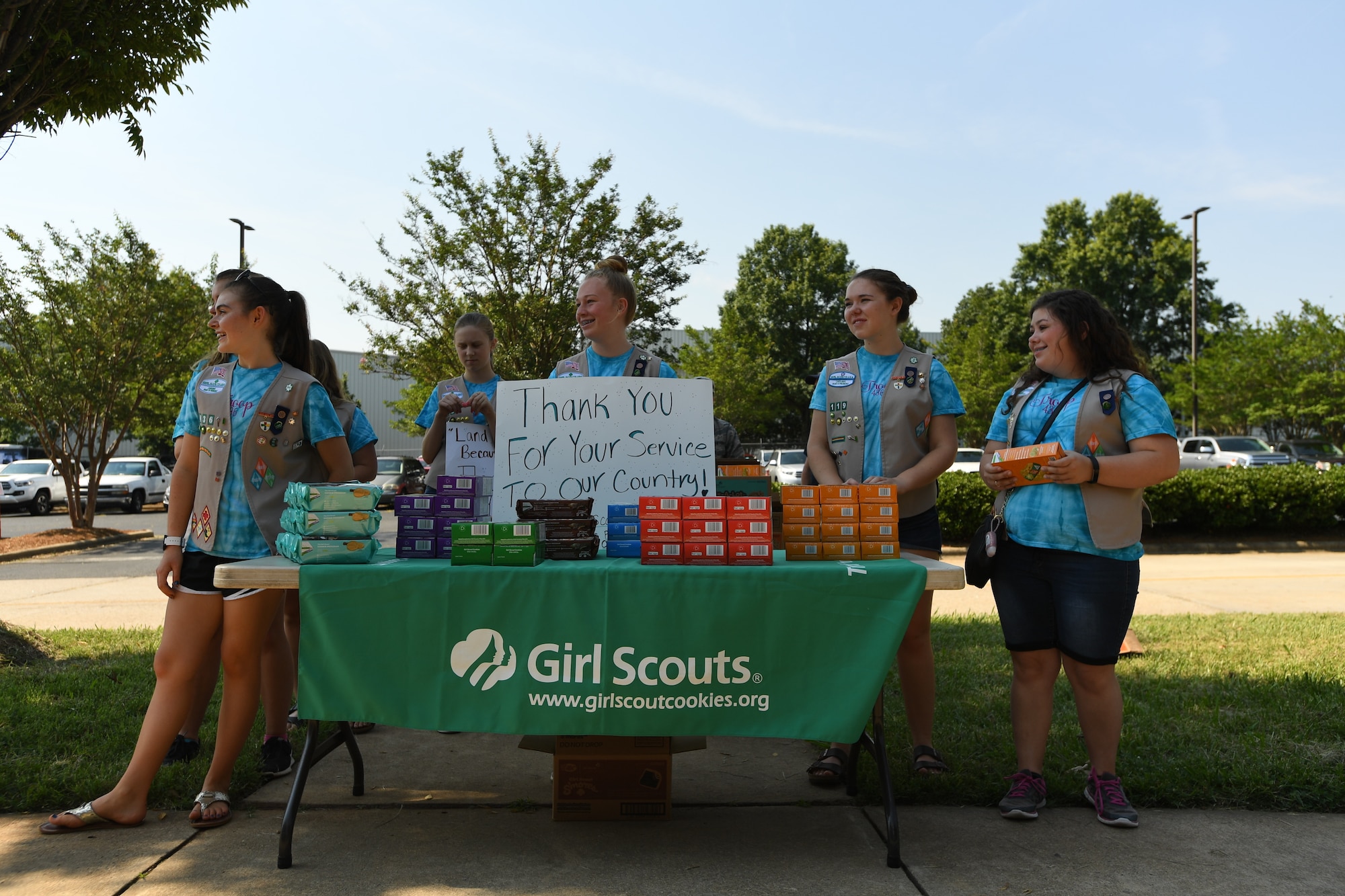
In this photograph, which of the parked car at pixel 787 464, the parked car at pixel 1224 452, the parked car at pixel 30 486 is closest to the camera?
the parked car at pixel 30 486

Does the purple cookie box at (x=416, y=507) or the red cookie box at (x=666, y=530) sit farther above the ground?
the purple cookie box at (x=416, y=507)

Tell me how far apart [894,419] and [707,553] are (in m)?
1.27

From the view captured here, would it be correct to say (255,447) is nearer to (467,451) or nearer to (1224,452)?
(467,451)

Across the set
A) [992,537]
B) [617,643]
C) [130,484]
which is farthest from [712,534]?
[130,484]

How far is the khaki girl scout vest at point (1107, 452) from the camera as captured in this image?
3258mm

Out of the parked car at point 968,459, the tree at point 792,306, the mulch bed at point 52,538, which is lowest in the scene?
the mulch bed at point 52,538

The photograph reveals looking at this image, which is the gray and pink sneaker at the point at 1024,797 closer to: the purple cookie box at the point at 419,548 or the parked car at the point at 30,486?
the purple cookie box at the point at 419,548

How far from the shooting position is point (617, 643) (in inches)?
111

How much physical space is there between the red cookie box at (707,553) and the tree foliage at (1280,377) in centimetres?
3094

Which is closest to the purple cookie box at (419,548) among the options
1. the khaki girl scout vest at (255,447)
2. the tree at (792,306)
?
the khaki girl scout vest at (255,447)

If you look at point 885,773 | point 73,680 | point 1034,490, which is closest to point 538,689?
point 885,773

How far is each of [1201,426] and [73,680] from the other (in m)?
36.7

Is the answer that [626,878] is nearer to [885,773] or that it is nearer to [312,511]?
[885,773]

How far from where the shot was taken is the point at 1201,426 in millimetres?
33625
